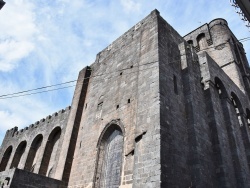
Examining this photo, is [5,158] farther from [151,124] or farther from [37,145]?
[151,124]

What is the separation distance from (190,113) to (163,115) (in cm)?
155

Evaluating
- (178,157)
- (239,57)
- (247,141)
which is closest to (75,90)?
(178,157)

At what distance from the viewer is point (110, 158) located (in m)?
8.09

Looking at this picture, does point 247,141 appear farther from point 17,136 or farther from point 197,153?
point 17,136

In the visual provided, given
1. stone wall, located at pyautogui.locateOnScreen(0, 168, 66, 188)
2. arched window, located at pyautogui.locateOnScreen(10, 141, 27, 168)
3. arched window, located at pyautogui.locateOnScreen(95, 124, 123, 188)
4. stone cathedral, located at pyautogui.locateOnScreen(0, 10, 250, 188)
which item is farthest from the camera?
arched window, located at pyautogui.locateOnScreen(10, 141, 27, 168)

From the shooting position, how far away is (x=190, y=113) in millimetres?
7895

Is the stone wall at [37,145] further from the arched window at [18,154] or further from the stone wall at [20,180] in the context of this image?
the stone wall at [20,180]

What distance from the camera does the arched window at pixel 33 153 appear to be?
15.0 m

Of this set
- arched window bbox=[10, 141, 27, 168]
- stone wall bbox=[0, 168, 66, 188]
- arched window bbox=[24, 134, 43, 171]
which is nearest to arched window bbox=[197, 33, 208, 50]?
arched window bbox=[24, 134, 43, 171]

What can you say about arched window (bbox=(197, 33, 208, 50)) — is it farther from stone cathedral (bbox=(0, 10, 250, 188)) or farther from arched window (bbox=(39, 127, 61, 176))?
arched window (bbox=(39, 127, 61, 176))

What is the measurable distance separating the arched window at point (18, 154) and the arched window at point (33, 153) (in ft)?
5.51

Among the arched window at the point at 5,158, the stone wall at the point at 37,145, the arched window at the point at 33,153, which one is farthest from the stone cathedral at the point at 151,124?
the arched window at the point at 5,158

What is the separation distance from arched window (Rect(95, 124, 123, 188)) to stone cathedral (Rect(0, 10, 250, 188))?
0.03 meters

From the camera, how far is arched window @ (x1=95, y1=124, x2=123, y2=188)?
7.48 meters
